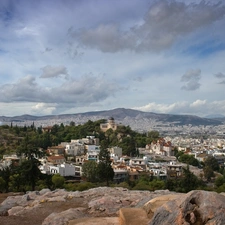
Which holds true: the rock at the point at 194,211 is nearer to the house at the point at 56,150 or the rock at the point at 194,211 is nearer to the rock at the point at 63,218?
the rock at the point at 63,218

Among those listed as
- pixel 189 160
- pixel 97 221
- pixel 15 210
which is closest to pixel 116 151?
pixel 189 160

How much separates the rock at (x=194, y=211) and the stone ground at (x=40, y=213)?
6.55 meters

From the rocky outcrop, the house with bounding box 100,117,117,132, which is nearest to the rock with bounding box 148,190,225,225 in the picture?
the rocky outcrop

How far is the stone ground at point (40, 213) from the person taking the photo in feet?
42.4

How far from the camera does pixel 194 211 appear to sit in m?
7.87

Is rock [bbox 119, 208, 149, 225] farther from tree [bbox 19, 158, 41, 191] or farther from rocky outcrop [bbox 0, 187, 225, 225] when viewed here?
tree [bbox 19, 158, 41, 191]

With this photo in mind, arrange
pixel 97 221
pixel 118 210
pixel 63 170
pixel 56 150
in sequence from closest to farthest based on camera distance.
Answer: pixel 97 221, pixel 118 210, pixel 63 170, pixel 56 150

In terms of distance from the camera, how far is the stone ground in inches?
509

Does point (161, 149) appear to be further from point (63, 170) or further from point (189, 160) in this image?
point (63, 170)

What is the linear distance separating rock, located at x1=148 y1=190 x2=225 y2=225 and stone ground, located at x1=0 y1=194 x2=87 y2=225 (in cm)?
655

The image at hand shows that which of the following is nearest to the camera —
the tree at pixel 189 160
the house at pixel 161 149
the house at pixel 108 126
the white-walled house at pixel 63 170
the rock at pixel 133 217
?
the rock at pixel 133 217

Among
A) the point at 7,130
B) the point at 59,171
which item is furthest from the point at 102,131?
the point at 59,171

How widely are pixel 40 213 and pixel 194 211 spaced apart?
28.8 feet

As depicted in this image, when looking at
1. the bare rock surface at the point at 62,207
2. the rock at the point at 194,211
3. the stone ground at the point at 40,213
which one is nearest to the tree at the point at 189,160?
the bare rock surface at the point at 62,207
